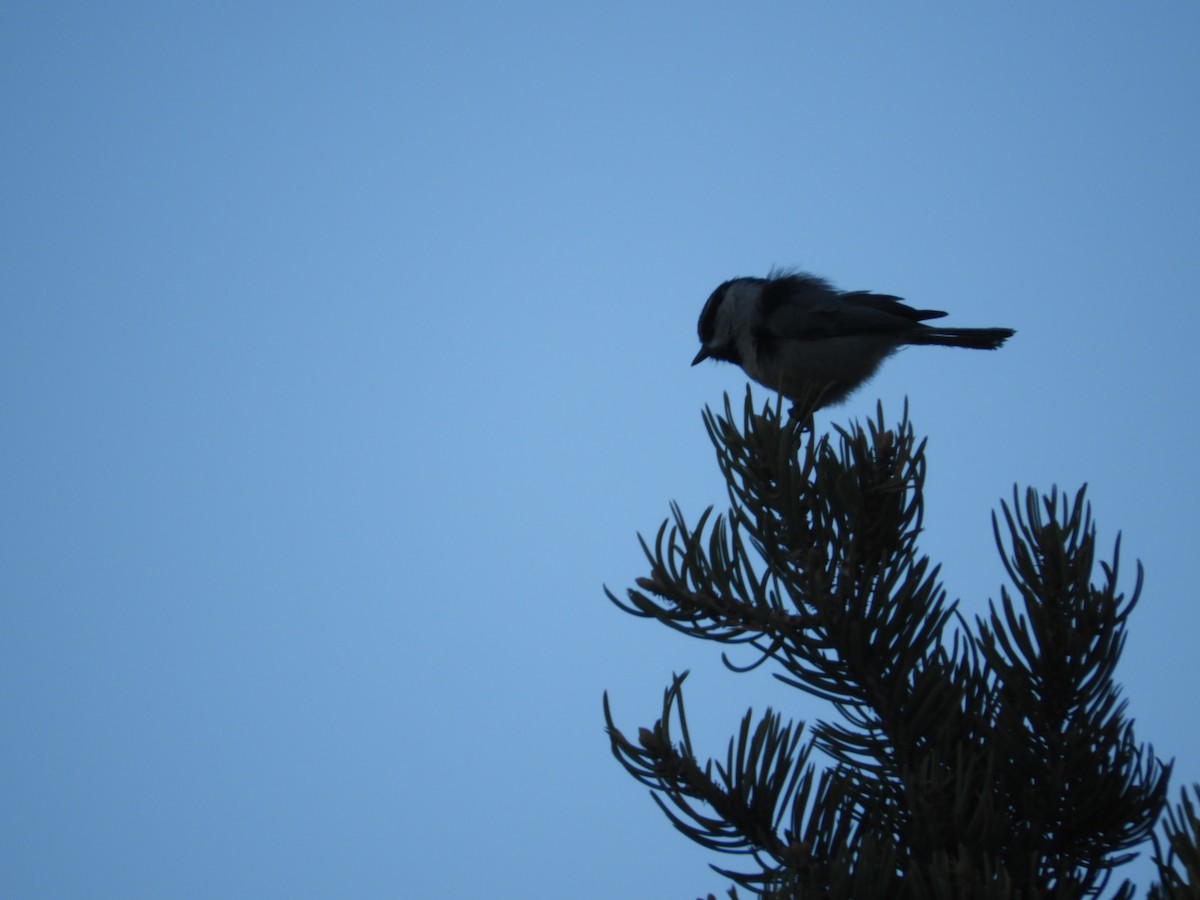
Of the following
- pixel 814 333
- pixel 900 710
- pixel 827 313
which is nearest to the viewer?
pixel 900 710

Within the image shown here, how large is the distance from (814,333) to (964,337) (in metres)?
1.07

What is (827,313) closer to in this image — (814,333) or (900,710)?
(814,333)

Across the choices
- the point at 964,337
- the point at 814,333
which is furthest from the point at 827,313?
the point at 964,337

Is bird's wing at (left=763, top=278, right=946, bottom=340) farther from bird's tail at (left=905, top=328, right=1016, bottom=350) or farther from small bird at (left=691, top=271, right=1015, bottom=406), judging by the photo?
bird's tail at (left=905, top=328, right=1016, bottom=350)

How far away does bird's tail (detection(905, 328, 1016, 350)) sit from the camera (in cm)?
597

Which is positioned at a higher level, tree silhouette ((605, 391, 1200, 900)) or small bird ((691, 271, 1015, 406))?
small bird ((691, 271, 1015, 406))

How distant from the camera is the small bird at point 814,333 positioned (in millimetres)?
5785

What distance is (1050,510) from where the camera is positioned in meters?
1.68

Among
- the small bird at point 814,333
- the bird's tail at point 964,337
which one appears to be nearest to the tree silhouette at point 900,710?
the small bird at point 814,333

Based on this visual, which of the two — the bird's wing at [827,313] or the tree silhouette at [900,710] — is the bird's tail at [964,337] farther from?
the tree silhouette at [900,710]

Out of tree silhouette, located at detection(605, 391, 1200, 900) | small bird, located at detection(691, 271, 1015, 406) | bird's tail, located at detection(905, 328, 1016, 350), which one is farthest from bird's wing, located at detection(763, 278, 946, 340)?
tree silhouette, located at detection(605, 391, 1200, 900)

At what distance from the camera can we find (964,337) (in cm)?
605

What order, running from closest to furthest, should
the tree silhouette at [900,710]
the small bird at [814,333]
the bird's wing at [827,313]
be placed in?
1. the tree silhouette at [900,710]
2. the small bird at [814,333]
3. the bird's wing at [827,313]

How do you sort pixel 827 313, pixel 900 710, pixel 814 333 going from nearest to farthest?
1. pixel 900 710
2. pixel 814 333
3. pixel 827 313
